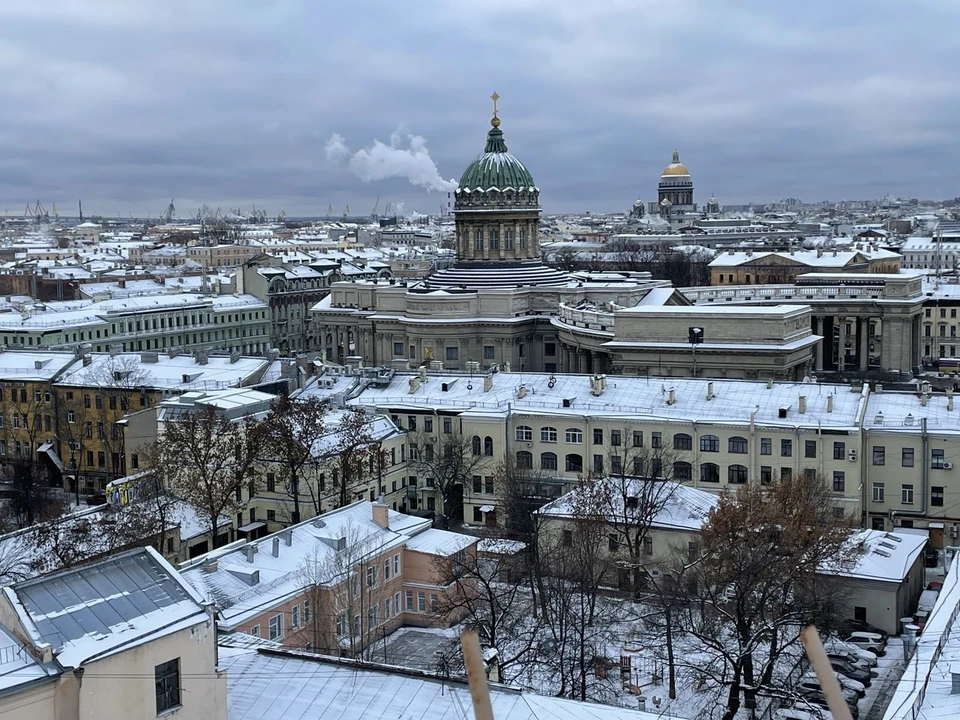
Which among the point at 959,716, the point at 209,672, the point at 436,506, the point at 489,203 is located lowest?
the point at 436,506

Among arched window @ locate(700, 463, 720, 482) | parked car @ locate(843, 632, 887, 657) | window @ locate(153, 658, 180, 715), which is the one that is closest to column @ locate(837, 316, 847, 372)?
arched window @ locate(700, 463, 720, 482)

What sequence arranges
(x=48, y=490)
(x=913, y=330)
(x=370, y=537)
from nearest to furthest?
(x=370, y=537) → (x=48, y=490) → (x=913, y=330)

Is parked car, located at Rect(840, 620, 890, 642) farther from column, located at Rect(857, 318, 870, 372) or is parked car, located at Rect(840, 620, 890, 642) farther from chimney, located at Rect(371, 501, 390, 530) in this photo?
column, located at Rect(857, 318, 870, 372)

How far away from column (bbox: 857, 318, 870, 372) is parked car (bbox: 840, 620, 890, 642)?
47.9m

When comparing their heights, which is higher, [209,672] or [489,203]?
[489,203]

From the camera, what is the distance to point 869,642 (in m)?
34.8

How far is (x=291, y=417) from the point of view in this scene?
46875mm

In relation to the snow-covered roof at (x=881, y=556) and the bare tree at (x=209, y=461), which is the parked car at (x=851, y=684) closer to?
the snow-covered roof at (x=881, y=556)

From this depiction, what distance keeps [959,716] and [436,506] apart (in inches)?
1230

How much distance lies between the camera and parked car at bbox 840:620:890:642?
35469 mm

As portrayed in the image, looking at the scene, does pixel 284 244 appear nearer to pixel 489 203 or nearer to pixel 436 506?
pixel 489 203

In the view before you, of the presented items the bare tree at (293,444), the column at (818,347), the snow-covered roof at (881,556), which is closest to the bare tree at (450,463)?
the bare tree at (293,444)

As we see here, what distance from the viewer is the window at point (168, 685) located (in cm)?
1753

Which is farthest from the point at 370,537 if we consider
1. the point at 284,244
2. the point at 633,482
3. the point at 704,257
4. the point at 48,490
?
the point at 284,244
